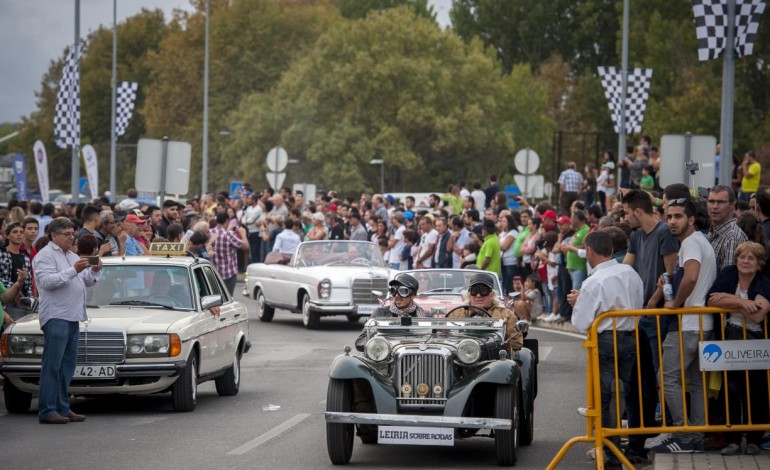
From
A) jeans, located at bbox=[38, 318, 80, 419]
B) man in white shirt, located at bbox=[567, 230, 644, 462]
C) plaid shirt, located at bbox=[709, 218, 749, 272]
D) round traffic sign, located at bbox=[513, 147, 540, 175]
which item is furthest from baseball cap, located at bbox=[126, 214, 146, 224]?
round traffic sign, located at bbox=[513, 147, 540, 175]

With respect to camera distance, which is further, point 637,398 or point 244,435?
point 244,435

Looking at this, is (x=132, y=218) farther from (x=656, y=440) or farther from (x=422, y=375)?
(x=656, y=440)

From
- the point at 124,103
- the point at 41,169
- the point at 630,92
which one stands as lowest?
the point at 41,169

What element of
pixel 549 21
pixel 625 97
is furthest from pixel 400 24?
pixel 625 97

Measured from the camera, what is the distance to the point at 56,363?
43.9 feet

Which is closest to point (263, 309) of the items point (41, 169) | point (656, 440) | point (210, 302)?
point (210, 302)

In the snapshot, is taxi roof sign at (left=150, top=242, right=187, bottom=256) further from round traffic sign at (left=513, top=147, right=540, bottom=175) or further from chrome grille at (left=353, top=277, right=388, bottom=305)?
round traffic sign at (left=513, top=147, right=540, bottom=175)

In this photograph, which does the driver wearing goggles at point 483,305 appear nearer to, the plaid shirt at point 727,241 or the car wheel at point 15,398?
the plaid shirt at point 727,241

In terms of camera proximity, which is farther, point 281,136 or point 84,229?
point 281,136

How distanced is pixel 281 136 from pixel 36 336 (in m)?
66.1

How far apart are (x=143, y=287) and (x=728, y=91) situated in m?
8.75

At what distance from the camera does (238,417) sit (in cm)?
1402

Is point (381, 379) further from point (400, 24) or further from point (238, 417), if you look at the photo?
point (400, 24)

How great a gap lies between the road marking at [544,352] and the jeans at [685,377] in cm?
918
